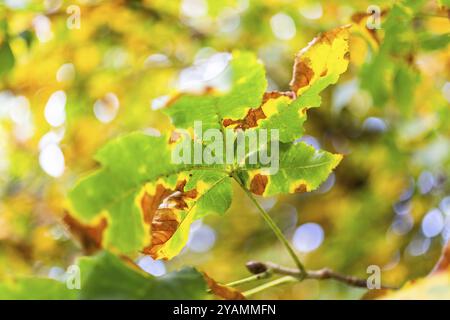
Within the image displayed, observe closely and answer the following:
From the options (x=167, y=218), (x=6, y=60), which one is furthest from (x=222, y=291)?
(x=6, y=60)

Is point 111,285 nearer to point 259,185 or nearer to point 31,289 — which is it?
point 31,289

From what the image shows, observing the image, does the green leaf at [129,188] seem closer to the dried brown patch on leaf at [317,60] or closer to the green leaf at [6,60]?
the dried brown patch on leaf at [317,60]

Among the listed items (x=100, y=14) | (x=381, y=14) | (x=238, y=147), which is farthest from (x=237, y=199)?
(x=238, y=147)

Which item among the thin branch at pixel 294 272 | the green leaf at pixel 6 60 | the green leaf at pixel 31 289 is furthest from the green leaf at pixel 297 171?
the green leaf at pixel 6 60

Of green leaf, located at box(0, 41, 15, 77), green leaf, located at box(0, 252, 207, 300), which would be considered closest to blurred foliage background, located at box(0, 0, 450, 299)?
green leaf, located at box(0, 41, 15, 77)
